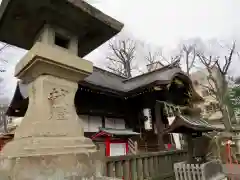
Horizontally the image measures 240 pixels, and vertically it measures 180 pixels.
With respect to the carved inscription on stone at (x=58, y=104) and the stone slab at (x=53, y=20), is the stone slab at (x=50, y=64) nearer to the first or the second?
the carved inscription on stone at (x=58, y=104)

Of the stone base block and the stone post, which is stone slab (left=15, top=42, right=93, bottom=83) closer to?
the stone post

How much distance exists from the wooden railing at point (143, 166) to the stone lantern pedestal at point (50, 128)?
2158 mm

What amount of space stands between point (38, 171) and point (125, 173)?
10.1 ft

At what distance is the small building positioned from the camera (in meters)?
7.61

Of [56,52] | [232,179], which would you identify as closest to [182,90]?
[232,179]

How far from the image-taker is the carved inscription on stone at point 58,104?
2.38 metres

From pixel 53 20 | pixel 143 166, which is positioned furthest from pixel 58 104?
pixel 143 166

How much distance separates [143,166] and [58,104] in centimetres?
373

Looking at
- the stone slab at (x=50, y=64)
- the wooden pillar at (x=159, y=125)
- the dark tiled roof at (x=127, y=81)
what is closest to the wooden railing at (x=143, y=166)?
the wooden pillar at (x=159, y=125)

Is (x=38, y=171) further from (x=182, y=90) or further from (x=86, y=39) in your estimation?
(x=182, y=90)

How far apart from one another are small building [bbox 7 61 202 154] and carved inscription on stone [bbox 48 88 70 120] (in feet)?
13.8

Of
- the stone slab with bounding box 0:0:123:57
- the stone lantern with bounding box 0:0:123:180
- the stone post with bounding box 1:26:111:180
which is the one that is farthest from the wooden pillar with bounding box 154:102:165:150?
the stone post with bounding box 1:26:111:180

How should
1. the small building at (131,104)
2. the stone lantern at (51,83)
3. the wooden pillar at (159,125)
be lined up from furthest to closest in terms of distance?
the wooden pillar at (159,125), the small building at (131,104), the stone lantern at (51,83)

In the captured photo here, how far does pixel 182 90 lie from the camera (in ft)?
35.7
